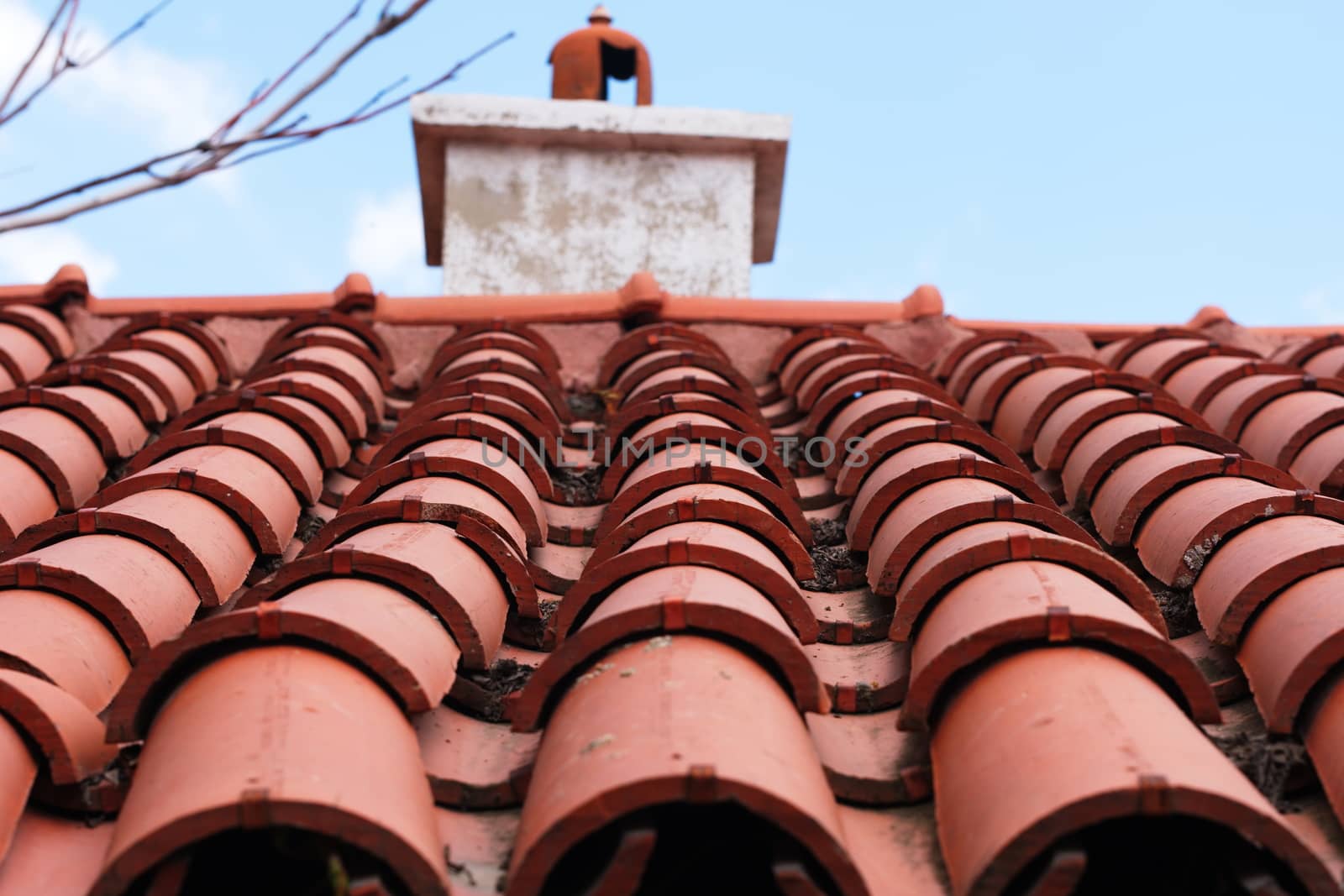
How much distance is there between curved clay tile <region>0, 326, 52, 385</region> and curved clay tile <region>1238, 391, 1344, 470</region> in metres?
3.89

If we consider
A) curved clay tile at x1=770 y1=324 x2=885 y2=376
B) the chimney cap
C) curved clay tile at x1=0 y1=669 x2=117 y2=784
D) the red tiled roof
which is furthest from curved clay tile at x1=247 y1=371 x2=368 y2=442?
the chimney cap

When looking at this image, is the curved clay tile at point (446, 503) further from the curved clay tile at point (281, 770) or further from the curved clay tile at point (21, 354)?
the curved clay tile at point (21, 354)

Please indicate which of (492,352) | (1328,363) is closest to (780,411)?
(492,352)

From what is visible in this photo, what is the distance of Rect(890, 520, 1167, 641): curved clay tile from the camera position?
243 cm

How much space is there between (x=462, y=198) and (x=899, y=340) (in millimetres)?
2685

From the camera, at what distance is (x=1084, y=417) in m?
3.75

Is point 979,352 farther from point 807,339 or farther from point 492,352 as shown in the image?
point 492,352

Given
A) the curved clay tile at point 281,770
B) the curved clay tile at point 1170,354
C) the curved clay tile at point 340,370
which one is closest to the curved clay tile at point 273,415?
the curved clay tile at point 340,370

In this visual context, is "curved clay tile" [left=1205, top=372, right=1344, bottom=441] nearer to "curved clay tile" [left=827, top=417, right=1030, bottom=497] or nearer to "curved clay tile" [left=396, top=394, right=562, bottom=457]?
"curved clay tile" [left=827, top=417, right=1030, bottom=497]

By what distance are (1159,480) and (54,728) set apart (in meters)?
2.31

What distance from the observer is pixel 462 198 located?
692 cm

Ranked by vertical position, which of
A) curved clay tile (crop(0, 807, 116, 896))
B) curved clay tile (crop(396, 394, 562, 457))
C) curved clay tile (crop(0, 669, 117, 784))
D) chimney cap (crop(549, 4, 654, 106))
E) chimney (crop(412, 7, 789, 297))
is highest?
chimney cap (crop(549, 4, 654, 106))

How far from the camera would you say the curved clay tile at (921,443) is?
350cm

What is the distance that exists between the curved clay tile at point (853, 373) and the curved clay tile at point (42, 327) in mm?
2695
